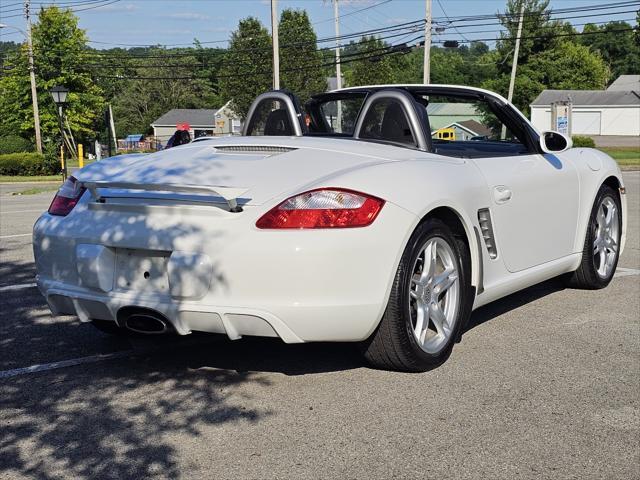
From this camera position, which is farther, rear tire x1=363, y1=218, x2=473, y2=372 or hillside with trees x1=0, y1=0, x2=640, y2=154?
hillside with trees x1=0, y1=0, x2=640, y2=154

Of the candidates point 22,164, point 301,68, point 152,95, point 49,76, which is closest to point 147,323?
point 22,164

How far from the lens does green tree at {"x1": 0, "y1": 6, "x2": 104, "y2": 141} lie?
201 feet

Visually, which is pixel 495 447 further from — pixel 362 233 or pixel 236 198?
pixel 236 198

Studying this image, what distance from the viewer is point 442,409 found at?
365 cm

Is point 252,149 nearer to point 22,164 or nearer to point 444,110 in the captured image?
point 444,110

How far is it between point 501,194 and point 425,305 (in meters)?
0.97

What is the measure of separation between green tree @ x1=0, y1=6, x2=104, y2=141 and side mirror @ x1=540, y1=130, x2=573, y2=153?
59.3m

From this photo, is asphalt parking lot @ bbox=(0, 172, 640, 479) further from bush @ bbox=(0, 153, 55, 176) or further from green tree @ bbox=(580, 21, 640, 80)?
green tree @ bbox=(580, 21, 640, 80)

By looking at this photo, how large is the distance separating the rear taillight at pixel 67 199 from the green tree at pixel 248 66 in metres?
68.9

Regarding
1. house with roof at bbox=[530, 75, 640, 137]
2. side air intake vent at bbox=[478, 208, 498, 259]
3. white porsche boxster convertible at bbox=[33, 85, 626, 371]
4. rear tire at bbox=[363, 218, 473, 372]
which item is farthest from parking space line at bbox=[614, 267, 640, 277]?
house with roof at bbox=[530, 75, 640, 137]

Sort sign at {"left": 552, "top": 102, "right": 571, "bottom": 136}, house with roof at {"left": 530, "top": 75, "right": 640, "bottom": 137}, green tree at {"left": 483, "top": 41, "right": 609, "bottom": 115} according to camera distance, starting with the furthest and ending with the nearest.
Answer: house with roof at {"left": 530, "top": 75, "right": 640, "bottom": 137}
green tree at {"left": 483, "top": 41, "right": 609, "bottom": 115}
sign at {"left": 552, "top": 102, "right": 571, "bottom": 136}

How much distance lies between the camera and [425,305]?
13.8ft

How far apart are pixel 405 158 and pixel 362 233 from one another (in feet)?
2.56

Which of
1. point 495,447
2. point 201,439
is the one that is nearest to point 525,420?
point 495,447
